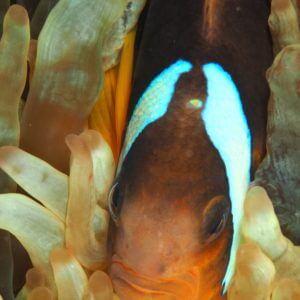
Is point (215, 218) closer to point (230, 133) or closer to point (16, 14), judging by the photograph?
point (230, 133)

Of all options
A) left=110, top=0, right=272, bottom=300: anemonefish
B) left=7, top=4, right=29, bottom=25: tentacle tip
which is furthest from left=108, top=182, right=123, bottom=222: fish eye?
left=7, top=4, right=29, bottom=25: tentacle tip

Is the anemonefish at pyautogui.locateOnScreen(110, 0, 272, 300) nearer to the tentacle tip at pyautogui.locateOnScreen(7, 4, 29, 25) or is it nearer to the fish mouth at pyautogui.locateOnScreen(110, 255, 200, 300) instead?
the fish mouth at pyautogui.locateOnScreen(110, 255, 200, 300)

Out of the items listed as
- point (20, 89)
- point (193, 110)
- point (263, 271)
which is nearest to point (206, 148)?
point (193, 110)

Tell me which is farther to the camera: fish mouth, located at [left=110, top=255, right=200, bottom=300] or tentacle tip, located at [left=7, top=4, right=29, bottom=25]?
tentacle tip, located at [left=7, top=4, right=29, bottom=25]

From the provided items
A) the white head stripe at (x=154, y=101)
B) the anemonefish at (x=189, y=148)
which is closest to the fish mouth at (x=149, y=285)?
the anemonefish at (x=189, y=148)

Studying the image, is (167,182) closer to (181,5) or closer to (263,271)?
(263,271)
